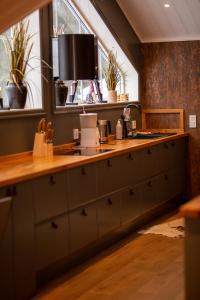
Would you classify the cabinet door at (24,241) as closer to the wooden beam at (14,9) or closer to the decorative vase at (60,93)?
the wooden beam at (14,9)

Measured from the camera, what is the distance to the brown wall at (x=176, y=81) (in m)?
7.10

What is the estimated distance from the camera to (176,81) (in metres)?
7.18

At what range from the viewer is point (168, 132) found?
726 centimetres

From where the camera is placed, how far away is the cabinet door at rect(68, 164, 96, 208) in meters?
4.75

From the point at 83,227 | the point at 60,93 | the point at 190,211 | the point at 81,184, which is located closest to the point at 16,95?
the point at 60,93

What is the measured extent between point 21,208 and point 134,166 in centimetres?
202

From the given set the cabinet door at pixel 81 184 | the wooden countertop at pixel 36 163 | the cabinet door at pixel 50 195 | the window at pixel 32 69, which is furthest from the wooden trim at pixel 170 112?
the cabinet door at pixel 50 195

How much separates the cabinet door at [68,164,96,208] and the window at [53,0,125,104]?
1.56 meters

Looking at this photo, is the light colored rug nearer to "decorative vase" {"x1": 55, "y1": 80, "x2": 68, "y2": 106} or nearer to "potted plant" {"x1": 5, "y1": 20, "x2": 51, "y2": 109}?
"decorative vase" {"x1": 55, "y1": 80, "x2": 68, "y2": 106}

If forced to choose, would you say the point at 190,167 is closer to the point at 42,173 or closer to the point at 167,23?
the point at 167,23

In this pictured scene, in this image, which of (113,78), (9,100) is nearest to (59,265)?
(9,100)

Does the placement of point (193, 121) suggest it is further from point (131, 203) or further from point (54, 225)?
point (54, 225)

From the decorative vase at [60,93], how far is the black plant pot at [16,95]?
60 centimetres

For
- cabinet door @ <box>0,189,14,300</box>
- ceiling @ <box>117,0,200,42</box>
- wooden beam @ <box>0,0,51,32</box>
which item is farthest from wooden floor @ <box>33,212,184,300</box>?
ceiling @ <box>117,0,200,42</box>
